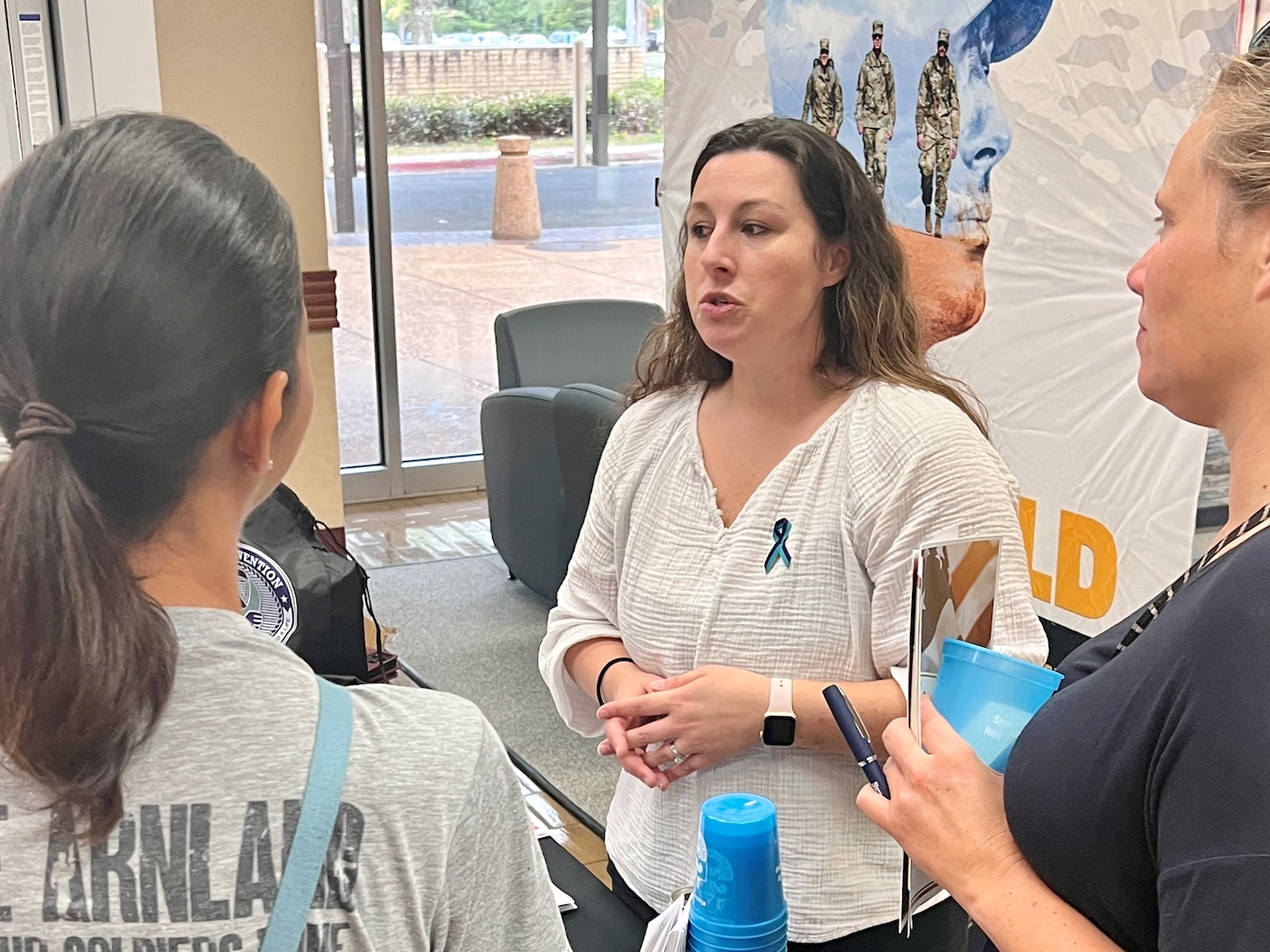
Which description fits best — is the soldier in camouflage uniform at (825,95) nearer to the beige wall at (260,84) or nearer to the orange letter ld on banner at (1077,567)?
the orange letter ld on banner at (1077,567)

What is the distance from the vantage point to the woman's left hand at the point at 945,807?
998mm

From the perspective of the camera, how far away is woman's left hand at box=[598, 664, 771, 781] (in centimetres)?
154

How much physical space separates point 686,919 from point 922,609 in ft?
1.41

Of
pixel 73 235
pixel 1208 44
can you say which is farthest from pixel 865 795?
pixel 1208 44

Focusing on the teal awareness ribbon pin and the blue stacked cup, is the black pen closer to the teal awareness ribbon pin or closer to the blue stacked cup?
the blue stacked cup

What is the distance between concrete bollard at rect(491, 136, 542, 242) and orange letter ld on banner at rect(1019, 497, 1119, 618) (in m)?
4.18

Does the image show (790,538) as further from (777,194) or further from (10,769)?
(10,769)

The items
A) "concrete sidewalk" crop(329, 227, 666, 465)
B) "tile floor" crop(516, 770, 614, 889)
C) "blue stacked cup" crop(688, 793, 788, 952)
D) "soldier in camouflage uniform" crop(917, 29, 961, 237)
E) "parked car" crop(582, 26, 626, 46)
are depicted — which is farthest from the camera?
"parked car" crop(582, 26, 626, 46)

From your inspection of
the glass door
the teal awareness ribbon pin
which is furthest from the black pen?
the glass door

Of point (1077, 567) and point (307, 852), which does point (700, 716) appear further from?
point (1077, 567)

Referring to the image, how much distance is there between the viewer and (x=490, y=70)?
6352 mm

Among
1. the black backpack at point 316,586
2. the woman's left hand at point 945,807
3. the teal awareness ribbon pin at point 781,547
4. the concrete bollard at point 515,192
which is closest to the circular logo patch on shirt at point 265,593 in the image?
the black backpack at point 316,586

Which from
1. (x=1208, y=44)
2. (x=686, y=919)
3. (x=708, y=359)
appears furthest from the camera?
(x=1208, y=44)

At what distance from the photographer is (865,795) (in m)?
1.15
